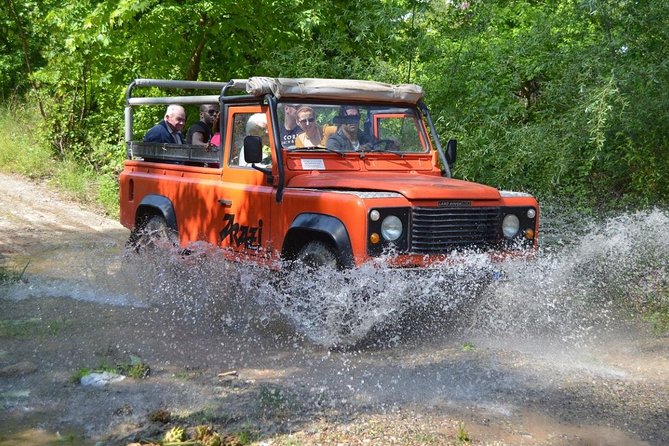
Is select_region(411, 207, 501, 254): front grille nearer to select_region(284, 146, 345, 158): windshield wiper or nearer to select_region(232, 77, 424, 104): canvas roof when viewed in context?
select_region(284, 146, 345, 158): windshield wiper

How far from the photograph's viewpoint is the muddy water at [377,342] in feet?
15.9

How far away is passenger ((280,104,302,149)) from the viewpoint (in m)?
6.95

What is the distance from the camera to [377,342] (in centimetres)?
633

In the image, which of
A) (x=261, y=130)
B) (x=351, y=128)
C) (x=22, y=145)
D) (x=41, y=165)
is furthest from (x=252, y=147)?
(x=22, y=145)

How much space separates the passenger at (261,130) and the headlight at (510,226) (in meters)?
1.94

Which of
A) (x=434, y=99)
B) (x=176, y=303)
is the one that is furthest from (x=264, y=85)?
(x=434, y=99)

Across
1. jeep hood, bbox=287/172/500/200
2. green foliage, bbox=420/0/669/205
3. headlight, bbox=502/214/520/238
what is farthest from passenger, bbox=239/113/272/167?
green foliage, bbox=420/0/669/205

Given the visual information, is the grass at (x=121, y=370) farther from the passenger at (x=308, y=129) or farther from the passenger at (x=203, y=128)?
the passenger at (x=203, y=128)

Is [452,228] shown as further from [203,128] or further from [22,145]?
[22,145]

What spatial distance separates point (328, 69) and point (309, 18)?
757mm

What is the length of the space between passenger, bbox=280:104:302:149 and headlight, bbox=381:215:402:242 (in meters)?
1.33

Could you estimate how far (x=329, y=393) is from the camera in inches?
202

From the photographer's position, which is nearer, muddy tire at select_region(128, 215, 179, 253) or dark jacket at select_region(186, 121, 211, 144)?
muddy tire at select_region(128, 215, 179, 253)

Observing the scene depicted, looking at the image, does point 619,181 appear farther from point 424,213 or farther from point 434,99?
point 424,213
